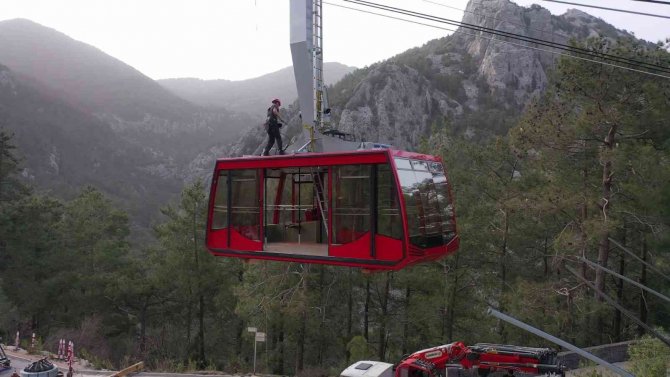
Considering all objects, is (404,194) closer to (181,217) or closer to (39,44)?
(181,217)

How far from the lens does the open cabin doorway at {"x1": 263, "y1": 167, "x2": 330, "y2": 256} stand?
26.5 ft

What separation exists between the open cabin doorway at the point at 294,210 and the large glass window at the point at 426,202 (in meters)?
1.50

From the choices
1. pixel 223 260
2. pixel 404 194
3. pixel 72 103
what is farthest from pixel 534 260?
pixel 72 103

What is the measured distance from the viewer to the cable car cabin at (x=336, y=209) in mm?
6840

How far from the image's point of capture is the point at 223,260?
2441 centimetres

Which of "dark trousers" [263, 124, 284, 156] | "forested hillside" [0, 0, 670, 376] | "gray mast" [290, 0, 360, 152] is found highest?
"gray mast" [290, 0, 360, 152]

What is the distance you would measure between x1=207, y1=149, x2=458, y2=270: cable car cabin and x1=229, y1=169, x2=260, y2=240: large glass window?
0.02 m

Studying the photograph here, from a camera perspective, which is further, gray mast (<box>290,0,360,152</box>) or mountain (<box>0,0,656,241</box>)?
mountain (<box>0,0,656,241</box>)

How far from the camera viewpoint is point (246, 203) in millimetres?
8359

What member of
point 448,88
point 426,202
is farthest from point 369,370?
point 448,88

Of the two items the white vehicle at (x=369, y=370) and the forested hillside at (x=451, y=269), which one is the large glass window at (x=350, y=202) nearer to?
the white vehicle at (x=369, y=370)

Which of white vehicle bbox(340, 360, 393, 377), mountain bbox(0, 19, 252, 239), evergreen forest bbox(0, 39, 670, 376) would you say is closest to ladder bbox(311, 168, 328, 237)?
white vehicle bbox(340, 360, 393, 377)

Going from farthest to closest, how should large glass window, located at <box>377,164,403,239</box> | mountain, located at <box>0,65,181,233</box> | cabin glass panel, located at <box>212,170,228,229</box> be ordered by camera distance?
mountain, located at <box>0,65,181,233</box> → cabin glass panel, located at <box>212,170,228,229</box> → large glass window, located at <box>377,164,403,239</box>

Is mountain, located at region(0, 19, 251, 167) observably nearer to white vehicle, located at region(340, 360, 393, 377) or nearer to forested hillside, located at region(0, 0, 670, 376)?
forested hillside, located at region(0, 0, 670, 376)
